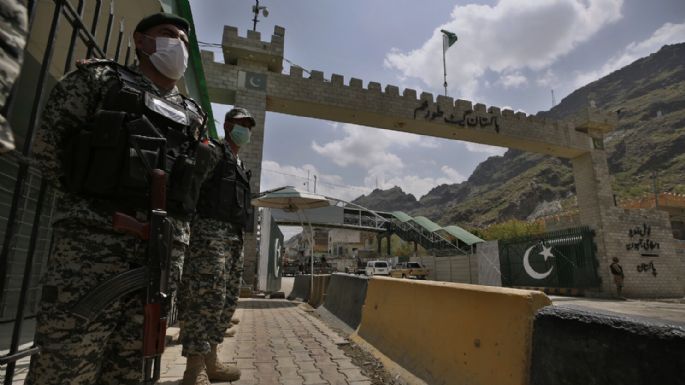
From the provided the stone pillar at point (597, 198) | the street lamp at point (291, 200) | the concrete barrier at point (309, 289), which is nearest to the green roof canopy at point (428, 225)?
the stone pillar at point (597, 198)

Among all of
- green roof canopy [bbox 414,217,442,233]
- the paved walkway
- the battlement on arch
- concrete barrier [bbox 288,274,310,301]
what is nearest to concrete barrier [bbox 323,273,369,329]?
the paved walkway

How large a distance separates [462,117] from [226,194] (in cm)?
1268

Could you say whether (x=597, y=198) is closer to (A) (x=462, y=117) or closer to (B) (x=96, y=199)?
(A) (x=462, y=117)

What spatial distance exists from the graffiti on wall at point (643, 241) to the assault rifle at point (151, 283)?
16734 mm

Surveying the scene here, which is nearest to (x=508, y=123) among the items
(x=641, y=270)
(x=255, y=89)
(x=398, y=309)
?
(x=641, y=270)

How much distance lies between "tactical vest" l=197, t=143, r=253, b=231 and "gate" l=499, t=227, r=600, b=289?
546 inches

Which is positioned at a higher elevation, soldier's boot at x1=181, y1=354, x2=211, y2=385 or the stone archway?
the stone archway

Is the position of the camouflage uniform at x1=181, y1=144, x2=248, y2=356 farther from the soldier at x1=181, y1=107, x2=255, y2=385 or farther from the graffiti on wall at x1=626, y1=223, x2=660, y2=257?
the graffiti on wall at x1=626, y1=223, x2=660, y2=257

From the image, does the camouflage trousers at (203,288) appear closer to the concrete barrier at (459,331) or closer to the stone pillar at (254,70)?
the concrete barrier at (459,331)

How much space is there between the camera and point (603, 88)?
127438 mm

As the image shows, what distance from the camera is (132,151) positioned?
4.42ft

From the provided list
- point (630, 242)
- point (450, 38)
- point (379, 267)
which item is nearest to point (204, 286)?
point (630, 242)

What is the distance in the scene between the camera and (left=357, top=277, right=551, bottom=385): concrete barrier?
4.91 feet

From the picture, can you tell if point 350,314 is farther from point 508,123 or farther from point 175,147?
point 508,123
